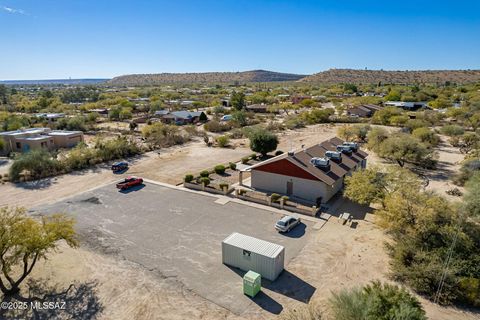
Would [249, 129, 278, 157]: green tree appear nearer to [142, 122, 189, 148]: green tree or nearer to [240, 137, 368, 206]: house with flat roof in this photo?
[240, 137, 368, 206]: house with flat roof

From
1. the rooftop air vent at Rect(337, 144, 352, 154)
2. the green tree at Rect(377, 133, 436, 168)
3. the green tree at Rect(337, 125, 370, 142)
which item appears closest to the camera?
the rooftop air vent at Rect(337, 144, 352, 154)

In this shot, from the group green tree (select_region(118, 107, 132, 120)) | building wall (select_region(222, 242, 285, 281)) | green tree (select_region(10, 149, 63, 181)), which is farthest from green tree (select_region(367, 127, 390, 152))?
green tree (select_region(118, 107, 132, 120))

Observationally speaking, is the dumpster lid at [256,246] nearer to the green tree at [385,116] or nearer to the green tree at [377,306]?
the green tree at [377,306]

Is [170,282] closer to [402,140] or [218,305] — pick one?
[218,305]

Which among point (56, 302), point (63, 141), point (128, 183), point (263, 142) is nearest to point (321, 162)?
point (263, 142)

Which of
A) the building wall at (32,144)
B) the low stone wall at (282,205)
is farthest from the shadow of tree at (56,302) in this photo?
the building wall at (32,144)

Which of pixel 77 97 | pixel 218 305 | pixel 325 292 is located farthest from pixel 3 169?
pixel 77 97
